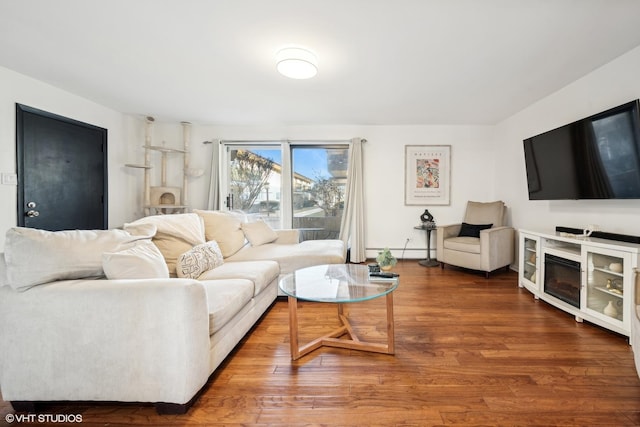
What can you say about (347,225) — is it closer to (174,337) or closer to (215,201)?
(215,201)

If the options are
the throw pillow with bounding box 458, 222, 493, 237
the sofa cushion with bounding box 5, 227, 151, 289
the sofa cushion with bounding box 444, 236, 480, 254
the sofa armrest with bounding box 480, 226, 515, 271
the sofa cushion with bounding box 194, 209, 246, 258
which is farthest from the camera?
the throw pillow with bounding box 458, 222, 493, 237

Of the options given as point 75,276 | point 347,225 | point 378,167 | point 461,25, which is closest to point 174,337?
point 75,276

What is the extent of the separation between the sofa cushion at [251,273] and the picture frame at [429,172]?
115 inches

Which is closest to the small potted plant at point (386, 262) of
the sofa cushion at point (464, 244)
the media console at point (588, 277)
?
the media console at point (588, 277)

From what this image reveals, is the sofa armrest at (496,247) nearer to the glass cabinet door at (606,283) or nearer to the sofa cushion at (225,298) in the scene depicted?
the glass cabinet door at (606,283)

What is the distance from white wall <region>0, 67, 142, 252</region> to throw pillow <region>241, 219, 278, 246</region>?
218 centimetres

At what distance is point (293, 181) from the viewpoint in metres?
4.43

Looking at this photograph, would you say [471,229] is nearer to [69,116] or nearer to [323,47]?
[323,47]

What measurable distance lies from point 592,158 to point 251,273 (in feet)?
10.2

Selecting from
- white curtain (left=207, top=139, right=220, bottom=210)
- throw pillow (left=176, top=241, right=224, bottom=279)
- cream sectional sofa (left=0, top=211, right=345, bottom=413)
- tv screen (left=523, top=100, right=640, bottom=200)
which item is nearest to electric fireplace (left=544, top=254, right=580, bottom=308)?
tv screen (left=523, top=100, right=640, bottom=200)

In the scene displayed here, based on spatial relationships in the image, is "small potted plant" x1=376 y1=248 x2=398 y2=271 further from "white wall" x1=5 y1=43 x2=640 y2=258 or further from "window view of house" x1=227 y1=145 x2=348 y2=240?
"window view of house" x1=227 y1=145 x2=348 y2=240

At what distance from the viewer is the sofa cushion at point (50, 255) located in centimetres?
116

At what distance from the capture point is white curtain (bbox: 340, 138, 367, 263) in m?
4.20

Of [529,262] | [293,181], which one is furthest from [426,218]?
[293,181]
